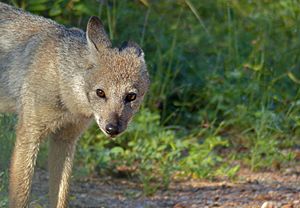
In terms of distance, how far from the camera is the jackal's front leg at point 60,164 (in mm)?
6629

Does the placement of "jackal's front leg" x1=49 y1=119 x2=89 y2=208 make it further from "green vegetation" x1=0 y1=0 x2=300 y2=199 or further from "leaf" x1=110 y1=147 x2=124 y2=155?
"leaf" x1=110 y1=147 x2=124 y2=155

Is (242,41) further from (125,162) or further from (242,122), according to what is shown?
(125,162)

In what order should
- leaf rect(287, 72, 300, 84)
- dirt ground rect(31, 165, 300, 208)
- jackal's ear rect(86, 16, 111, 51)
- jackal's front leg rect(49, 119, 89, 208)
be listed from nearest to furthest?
jackal's ear rect(86, 16, 111, 51), jackal's front leg rect(49, 119, 89, 208), dirt ground rect(31, 165, 300, 208), leaf rect(287, 72, 300, 84)

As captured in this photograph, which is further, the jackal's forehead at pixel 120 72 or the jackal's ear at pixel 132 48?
the jackal's ear at pixel 132 48

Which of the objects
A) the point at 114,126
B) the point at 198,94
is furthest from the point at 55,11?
the point at 114,126

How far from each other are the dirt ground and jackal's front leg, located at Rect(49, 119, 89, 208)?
17 centimetres

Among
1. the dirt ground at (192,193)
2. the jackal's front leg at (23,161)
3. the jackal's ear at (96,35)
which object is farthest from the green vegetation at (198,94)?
the jackal's ear at (96,35)

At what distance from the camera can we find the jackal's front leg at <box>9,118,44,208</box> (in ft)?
20.7

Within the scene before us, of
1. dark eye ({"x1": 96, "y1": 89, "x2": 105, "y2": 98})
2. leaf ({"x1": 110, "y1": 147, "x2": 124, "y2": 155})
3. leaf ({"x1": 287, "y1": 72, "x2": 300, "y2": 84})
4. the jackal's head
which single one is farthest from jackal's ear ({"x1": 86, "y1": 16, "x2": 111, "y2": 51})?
leaf ({"x1": 287, "y1": 72, "x2": 300, "y2": 84})

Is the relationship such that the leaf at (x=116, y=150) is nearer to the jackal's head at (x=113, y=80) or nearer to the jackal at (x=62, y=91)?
the jackal at (x=62, y=91)

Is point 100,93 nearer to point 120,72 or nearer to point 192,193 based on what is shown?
point 120,72

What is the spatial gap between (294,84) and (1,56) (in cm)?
357

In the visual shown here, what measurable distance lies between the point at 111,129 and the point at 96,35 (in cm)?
80

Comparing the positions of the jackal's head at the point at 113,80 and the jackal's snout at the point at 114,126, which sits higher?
the jackal's head at the point at 113,80
